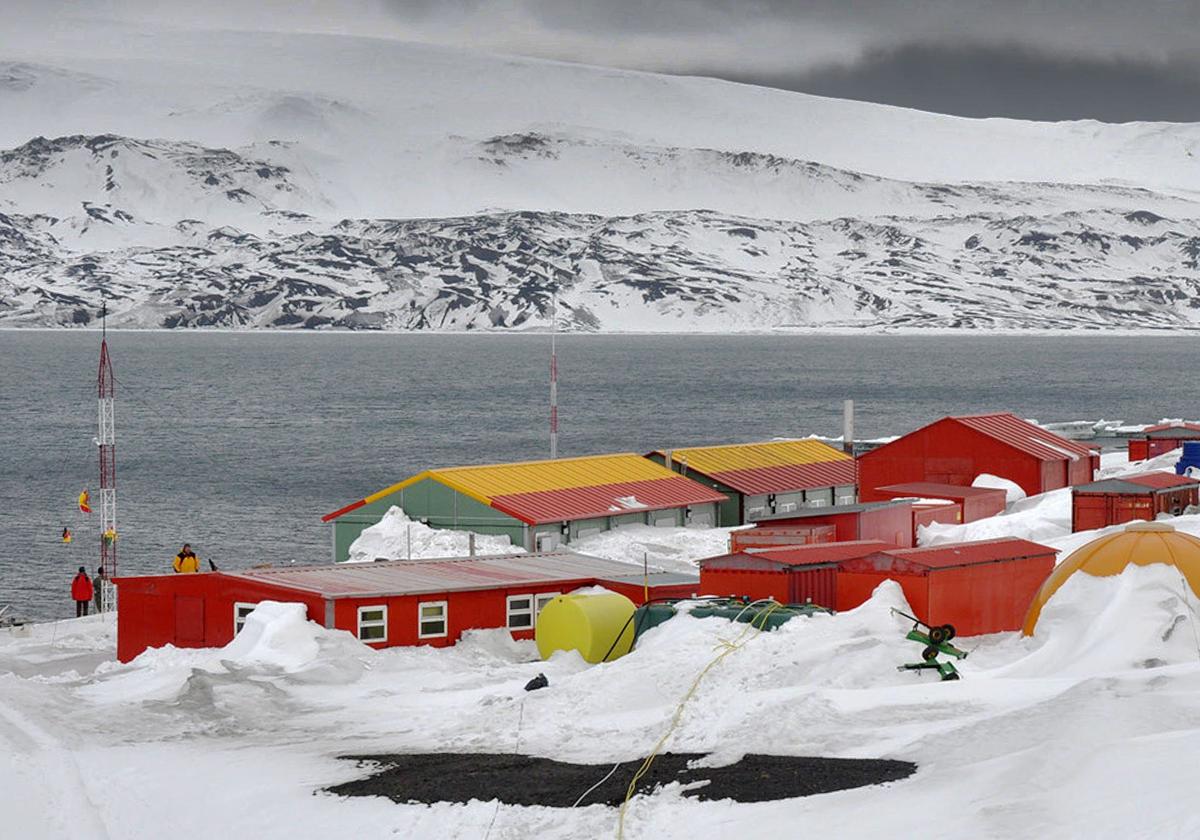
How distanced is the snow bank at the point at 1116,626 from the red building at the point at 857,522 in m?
14.2

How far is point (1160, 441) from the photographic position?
6550 cm

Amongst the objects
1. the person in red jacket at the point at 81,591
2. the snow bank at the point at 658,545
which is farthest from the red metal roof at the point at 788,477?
the person in red jacket at the point at 81,591

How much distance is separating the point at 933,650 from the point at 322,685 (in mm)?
9595

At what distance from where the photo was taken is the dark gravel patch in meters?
20.1

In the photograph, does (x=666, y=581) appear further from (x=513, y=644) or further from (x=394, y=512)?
(x=394, y=512)

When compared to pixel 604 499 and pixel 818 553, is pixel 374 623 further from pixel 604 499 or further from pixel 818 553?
pixel 604 499

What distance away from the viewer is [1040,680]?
2377cm

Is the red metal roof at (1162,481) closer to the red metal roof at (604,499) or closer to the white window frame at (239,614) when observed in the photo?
the red metal roof at (604,499)

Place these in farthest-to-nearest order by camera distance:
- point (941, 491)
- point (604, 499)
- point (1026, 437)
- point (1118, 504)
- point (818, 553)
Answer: point (1026, 437) → point (941, 491) → point (604, 499) → point (1118, 504) → point (818, 553)

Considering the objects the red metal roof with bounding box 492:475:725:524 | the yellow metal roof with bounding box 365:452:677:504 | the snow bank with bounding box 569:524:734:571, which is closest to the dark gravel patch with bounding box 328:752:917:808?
the snow bank with bounding box 569:524:734:571

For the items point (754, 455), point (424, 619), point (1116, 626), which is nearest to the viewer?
point (1116, 626)

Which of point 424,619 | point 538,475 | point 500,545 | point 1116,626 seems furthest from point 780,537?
point 1116,626

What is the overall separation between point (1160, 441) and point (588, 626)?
1653 inches

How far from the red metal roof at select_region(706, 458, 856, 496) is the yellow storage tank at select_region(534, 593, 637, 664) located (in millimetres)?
24587
